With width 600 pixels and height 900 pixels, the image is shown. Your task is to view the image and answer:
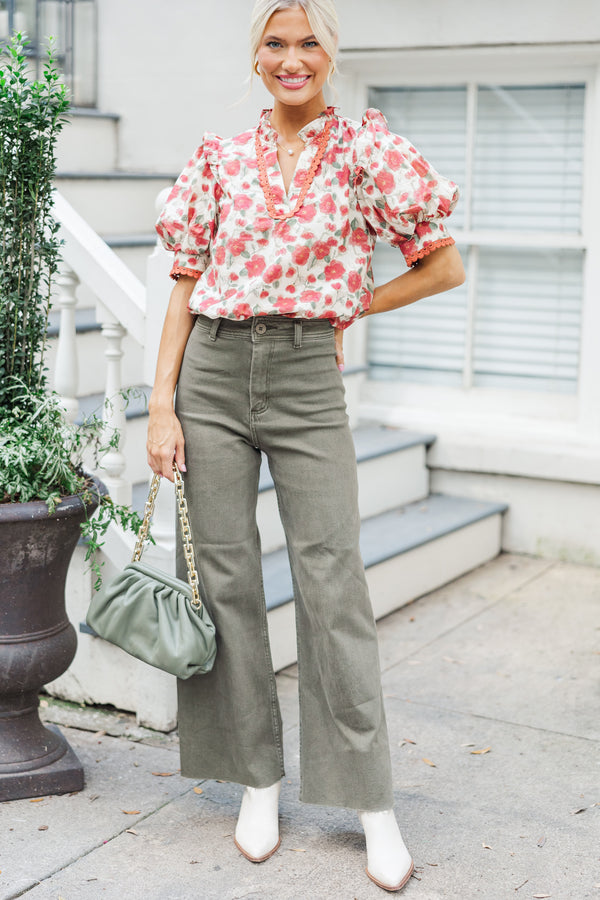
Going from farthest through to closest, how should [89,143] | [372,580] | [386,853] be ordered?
[89,143], [372,580], [386,853]

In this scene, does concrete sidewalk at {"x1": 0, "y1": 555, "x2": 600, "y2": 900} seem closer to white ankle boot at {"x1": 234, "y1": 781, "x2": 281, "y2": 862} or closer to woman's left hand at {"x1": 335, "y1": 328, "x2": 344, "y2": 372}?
white ankle boot at {"x1": 234, "y1": 781, "x2": 281, "y2": 862}

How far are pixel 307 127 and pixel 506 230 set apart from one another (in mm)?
2808

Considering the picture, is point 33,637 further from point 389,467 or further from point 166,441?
point 389,467

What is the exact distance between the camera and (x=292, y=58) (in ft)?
7.62

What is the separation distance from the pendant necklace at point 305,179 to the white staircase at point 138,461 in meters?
0.74

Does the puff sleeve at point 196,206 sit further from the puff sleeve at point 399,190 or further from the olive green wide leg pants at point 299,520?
the puff sleeve at point 399,190

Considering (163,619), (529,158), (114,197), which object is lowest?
(163,619)

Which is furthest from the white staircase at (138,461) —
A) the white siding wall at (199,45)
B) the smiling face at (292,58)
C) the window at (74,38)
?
the smiling face at (292,58)

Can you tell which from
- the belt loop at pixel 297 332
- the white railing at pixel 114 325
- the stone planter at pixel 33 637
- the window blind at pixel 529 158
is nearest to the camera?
the belt loop at pixel 297 332

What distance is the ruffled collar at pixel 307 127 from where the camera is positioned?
244 cm

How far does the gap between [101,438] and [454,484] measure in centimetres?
221

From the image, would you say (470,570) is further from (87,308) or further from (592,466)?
(87,308)

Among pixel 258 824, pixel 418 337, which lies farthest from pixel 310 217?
pixel 418 337

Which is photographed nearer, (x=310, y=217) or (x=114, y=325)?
(x=310, y=217)
